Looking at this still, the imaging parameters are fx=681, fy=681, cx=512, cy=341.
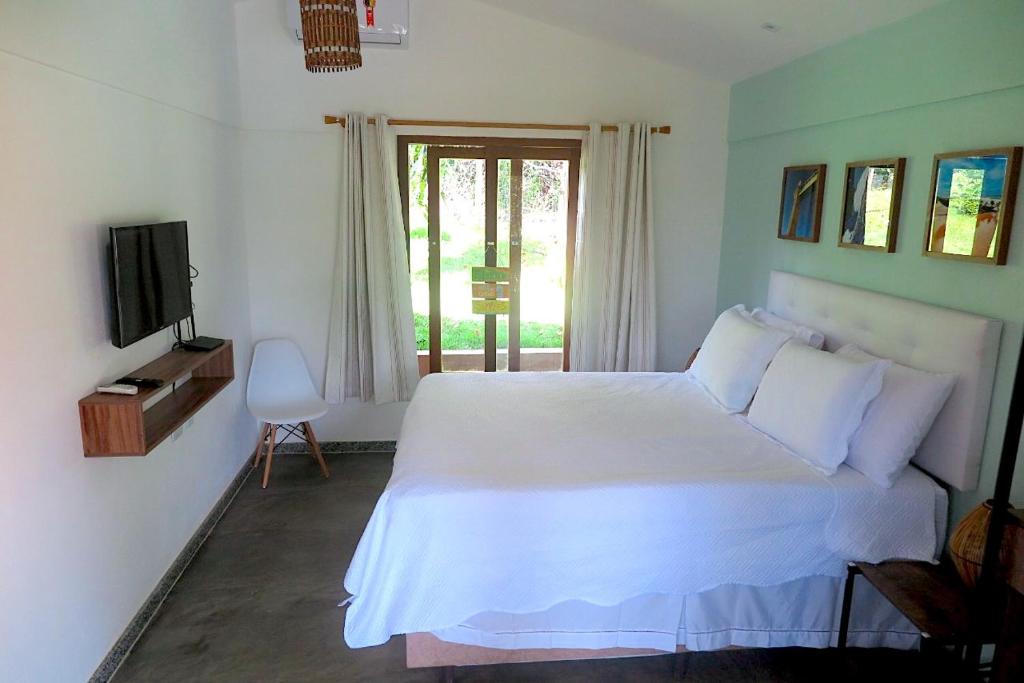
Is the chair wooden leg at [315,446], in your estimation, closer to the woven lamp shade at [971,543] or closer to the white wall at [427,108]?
the white wall at [427,108]

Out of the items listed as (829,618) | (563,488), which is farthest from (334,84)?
(829,618)

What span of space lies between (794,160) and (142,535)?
3634 mm

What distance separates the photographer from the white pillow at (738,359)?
3.24 metres

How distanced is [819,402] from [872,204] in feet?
3.22

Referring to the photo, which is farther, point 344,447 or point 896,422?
point 344,447

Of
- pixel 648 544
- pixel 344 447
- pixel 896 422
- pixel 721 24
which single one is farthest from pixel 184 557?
pixel 721 24

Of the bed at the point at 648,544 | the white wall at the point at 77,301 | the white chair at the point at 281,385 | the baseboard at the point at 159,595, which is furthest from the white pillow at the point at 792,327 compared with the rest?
the baseboard at the point at 159,595

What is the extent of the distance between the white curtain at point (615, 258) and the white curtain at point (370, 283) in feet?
3.78

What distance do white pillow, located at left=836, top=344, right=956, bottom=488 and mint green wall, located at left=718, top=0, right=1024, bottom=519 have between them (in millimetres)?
188

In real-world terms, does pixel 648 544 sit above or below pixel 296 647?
above

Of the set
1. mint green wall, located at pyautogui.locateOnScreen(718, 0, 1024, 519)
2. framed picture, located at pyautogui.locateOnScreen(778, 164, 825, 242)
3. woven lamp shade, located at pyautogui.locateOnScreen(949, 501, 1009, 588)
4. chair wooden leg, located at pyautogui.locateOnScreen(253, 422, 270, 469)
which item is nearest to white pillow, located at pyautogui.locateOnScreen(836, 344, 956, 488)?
mint green wall, located at pyautogui.locateOnScreen(718, 0, 1024, 519)

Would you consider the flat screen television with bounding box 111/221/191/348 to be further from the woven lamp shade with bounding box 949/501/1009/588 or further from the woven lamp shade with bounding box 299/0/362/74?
the woven lamp shade with bounding box 949/501/1009/588

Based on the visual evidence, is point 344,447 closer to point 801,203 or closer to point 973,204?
point 801,203

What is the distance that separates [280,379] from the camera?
4383mm
